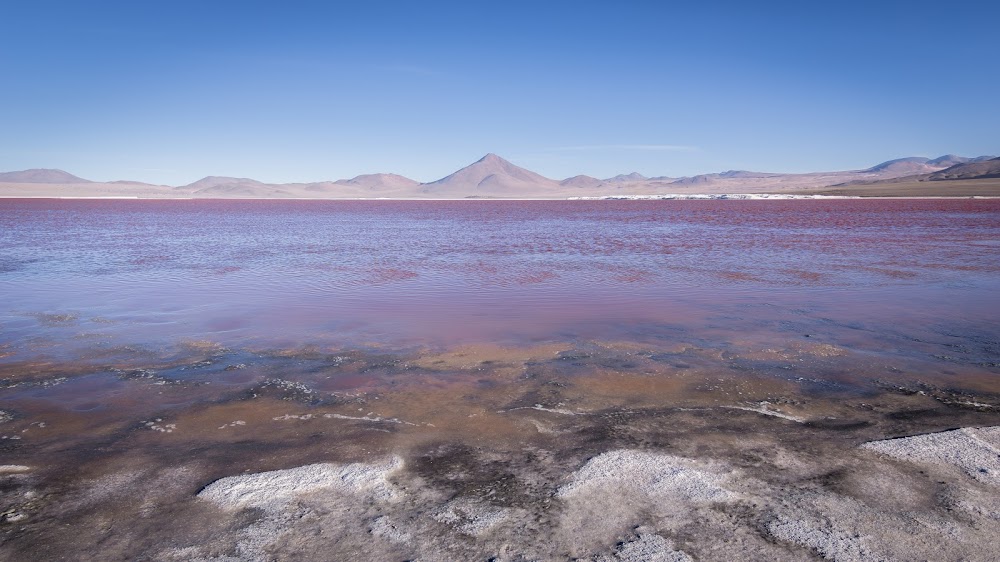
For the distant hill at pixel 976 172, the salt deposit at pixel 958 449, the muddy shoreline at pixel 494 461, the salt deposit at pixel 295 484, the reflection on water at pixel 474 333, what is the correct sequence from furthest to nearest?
the distant hill at pixel 976 172 → the reflection on water at pixel 474 333 → the salt deposit at pixel 958 449 → the salt deposit at pixel 295 484 → the muddy shoreline at pixel 494 461

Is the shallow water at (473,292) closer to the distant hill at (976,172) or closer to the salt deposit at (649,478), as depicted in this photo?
the salt deposit at (649,478)

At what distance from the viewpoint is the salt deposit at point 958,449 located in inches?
147

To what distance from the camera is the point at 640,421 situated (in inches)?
184

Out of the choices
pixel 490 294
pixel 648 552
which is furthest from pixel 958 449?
pixel 490 294

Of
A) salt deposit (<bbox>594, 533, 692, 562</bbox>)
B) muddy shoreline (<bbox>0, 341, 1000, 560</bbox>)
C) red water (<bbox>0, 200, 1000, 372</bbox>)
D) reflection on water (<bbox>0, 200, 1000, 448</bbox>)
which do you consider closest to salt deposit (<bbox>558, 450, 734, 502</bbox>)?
muddy shoreline (<bbox>0, 341, 1000, 560</bbox>)

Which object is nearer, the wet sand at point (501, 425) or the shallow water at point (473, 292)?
the wet sand at point (501, 425)

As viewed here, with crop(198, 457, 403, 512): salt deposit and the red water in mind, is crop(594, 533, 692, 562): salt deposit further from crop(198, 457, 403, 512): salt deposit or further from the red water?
the red water

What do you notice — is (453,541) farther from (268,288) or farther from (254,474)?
(268,288)

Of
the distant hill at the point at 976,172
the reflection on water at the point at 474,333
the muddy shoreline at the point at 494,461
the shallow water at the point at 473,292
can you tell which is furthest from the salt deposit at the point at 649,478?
the distant hill at the point at 976,172

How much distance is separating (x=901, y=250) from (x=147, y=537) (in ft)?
67.5

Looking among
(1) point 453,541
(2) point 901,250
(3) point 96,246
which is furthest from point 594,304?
(3) point 96,246

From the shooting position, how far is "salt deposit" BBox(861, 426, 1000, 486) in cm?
373

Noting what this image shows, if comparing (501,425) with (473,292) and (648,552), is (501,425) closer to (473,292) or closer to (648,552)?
(648,552)

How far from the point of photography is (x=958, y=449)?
4.00 m
